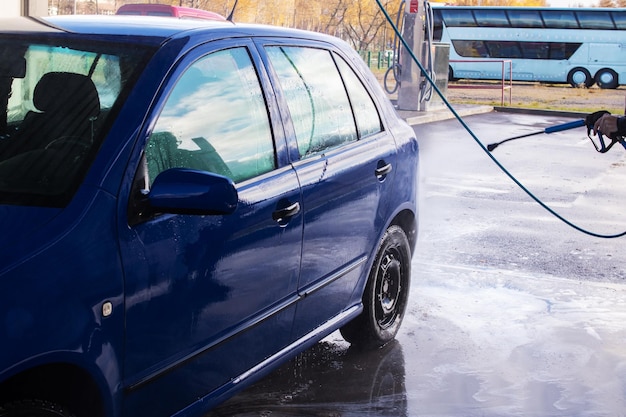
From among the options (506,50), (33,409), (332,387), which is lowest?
(506,50)

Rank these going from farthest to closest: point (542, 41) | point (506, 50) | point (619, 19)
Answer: point (506, 50) < point (542, 41) < point (619, 19)

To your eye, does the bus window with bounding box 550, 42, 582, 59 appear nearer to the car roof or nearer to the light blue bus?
the light blue bus

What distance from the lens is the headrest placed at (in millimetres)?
3574

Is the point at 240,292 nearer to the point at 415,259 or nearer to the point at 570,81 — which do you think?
the point at 415,259

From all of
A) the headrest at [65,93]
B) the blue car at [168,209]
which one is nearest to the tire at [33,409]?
the blue car at [168,209]

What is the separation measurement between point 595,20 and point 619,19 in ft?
3.05

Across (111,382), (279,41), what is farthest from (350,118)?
(111,382)

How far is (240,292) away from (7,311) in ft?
3.89

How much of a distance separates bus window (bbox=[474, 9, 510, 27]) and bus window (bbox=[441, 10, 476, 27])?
0.28m

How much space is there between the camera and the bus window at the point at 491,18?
4097 centimetres

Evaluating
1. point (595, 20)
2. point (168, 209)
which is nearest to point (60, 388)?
point (168, 209)

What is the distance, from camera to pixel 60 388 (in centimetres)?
298

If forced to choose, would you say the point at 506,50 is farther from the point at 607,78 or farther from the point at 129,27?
the point at 129,27

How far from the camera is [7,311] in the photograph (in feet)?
→ 8.88
